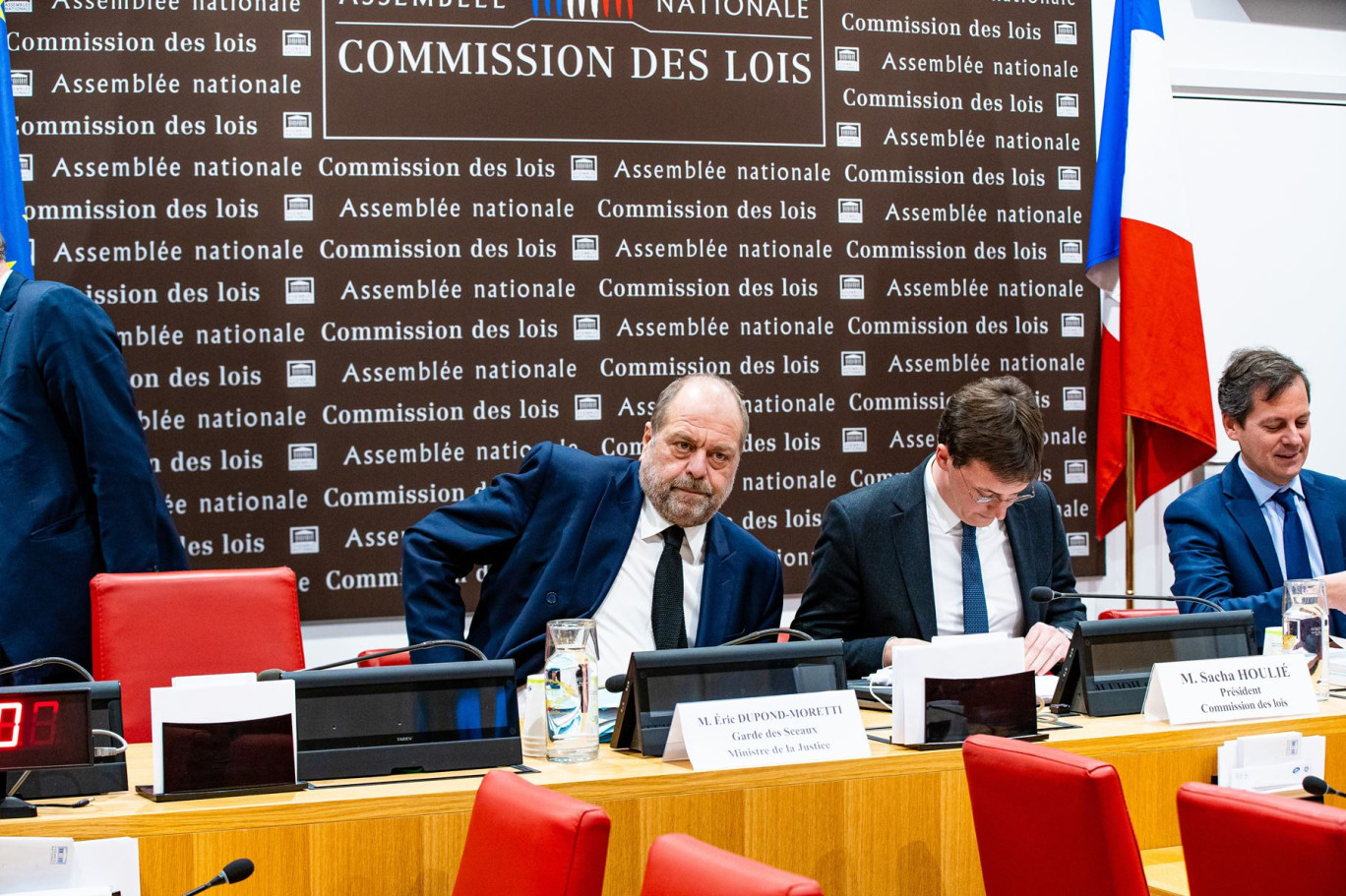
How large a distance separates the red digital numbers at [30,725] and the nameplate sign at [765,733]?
89 centimetres

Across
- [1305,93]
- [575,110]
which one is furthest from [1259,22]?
[575,110]

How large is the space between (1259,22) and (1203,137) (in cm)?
52

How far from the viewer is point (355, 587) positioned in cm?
399

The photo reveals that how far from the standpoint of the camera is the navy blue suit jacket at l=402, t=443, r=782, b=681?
2967 mm

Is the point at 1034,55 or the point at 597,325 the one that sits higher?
the point at 1034,55

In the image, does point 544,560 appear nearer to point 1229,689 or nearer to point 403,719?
point 403,719

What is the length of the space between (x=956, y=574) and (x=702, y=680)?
121 centimetres

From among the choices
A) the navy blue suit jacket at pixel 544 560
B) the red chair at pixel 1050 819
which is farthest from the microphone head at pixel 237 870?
the navy blue suit jacket at pixel 544 560

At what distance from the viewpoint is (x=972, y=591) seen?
304cm

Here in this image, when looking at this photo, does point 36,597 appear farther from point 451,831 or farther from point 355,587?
point 451,831

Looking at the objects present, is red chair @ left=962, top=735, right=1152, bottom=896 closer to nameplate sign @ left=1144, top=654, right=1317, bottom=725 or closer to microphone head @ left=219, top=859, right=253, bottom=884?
nameplate sign @ left=1144, top=654, right=1317, bottom=725

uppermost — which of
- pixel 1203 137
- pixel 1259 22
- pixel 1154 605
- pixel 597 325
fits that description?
pixel 1259 22

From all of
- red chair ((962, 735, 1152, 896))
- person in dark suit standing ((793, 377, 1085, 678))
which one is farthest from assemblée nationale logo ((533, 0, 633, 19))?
red chair ((962, 735, 1152, 896))

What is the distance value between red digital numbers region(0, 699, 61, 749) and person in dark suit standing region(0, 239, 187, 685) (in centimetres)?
130
